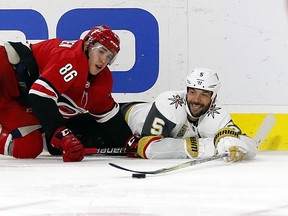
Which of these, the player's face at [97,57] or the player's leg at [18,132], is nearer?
the player's face at [97,57]

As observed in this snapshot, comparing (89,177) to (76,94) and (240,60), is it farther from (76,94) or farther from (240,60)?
(240,60)

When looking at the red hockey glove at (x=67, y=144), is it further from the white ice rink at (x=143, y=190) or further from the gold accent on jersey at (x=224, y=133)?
the gold accent on jersey at (x=224, y=133)

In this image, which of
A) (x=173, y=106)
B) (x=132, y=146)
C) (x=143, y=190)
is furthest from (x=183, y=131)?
(x=143, y=190)

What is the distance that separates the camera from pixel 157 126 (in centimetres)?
356

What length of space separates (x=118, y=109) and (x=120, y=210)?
1825 mm

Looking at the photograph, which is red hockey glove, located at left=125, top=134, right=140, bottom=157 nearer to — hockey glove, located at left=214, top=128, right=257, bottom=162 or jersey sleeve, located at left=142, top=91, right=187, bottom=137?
jersey sleeve, located at left=142, top=91, right=187, bottom=137

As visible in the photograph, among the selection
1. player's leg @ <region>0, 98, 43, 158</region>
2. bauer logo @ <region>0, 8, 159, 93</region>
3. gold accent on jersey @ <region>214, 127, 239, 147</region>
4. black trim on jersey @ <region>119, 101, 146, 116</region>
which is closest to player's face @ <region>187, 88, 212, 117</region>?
gold accent on jersey @ <region>214, 127, 239, 147</region>

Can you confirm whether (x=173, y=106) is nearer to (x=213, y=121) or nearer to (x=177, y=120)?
(x=177, y=120)

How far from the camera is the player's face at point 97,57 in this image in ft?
11.2

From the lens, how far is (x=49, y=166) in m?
3.16

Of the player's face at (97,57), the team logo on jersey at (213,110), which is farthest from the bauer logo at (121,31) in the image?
the player's face at (97,57)

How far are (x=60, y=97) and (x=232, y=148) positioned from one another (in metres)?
0.91

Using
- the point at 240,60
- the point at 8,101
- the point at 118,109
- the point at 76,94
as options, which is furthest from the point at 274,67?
the point at 8,101

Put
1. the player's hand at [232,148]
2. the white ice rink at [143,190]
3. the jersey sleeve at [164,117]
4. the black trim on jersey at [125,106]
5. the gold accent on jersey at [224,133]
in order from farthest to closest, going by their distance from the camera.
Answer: the black trim on jersey at [125,106], the jersey sleeve at [164,117], the gold accent on jersey at [224,133], the player's hand at [232,148], the white ice rink at [143,190]
